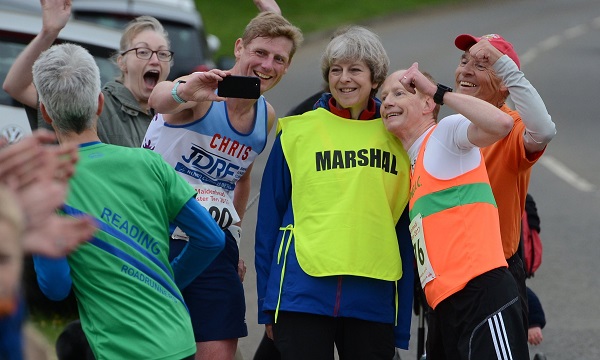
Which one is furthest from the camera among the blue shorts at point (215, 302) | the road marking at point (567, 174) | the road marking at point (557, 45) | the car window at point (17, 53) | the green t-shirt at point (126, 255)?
the road marking at point (557, 45)

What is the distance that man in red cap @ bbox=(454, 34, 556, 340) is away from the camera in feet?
15.9

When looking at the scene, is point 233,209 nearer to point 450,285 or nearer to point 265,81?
point 265,81

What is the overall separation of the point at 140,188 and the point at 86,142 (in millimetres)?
260

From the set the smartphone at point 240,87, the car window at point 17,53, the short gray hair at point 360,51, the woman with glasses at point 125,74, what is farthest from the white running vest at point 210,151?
the car window at point 17,53

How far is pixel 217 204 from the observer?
5.14 metres

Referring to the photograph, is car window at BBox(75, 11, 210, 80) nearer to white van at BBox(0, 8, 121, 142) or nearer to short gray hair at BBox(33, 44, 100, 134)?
white van at BBox(0, 8, 121, 142)

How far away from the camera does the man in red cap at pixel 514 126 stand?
4.86m

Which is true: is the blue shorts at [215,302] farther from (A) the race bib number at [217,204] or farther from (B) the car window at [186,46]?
(B) the car window at [186,46]

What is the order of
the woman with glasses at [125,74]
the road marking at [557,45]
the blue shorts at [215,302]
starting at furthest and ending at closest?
the road marking at [557,45] → the woman with glasses at [125,74] → the blue shorts at [215,302]

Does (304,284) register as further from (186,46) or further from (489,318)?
(186,46)

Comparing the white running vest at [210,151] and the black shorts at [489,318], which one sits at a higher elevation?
the white running vest at [210,151]

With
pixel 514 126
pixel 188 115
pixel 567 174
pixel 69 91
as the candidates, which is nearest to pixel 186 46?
pixel 567 174

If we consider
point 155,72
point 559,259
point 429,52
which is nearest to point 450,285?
point 155,72

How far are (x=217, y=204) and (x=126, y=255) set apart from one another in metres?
1.09
